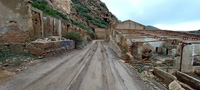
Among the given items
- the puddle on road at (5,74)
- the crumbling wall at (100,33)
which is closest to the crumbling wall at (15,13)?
the puddle on road at (5,74)

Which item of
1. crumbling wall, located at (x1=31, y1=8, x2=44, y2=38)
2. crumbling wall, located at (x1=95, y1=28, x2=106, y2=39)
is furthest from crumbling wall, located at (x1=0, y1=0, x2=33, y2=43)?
crumbling wall, located at (x1=95, y1=28, x2=106, y2=39)

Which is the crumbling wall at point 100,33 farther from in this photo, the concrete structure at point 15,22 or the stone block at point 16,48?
the stone block at point 16,48

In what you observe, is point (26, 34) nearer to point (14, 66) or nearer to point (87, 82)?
point (14, 66)

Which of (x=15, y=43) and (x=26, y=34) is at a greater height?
(x=26, y=34)

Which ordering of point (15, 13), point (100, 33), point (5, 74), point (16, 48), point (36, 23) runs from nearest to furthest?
point (5, 74)
point (16, 48)
point (15, 13)
point (36, 23)
point (100, 33)

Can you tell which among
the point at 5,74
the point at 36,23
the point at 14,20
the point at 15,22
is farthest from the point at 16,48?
the point at 36,23

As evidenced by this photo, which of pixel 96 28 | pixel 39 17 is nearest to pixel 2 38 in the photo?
pixel 39 17

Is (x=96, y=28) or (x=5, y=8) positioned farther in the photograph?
(x=96, y=28)

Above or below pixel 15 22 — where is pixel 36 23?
above

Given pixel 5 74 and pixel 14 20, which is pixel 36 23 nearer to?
A: pixel 14 20

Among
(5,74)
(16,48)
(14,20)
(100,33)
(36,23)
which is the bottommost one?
(5,74)

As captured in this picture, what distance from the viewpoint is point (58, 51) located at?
10352 millimetres

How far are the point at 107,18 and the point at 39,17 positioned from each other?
46308 millimetres

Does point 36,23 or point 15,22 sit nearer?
point 15,22
